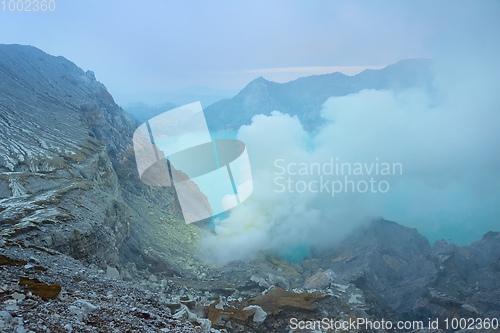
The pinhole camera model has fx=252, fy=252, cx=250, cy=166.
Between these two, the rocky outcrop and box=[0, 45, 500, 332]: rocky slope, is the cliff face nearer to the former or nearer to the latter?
box=[0, 45, 500, 332]: rocky slope

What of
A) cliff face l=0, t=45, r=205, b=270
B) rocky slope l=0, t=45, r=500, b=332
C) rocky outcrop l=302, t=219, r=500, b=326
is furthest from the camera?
rocky outcrop l=302, t=219, r=500, b=326

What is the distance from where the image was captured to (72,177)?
19.0 meters

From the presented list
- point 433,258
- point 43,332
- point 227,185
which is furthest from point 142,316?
point 433,258

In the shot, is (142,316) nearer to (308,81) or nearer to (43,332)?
(43,332)

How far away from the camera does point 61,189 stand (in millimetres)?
16172

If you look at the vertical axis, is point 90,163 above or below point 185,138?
below

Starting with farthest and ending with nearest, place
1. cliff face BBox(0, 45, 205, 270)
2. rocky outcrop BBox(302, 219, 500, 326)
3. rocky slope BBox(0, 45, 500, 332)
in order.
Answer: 1. rocky outcrop BBox(302, 219, 500, 326)
2. cliff face BBox(0, 45, 205, 270)
3. rocky slope BBox(0, 45, 500, 332)

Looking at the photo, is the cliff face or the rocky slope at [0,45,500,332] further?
the cliff face

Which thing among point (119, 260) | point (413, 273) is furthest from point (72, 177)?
point (413, 273)

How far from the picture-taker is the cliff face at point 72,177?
13086 millimetres

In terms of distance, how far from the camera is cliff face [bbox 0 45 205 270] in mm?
13086

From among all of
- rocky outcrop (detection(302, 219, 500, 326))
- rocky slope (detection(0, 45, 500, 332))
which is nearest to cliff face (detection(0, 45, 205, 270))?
rocky slope (detection(0, 45, 500, 332))

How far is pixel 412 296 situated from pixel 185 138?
55.9m

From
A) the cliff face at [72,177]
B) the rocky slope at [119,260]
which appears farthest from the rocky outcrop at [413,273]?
the cliff face at [72,177]
